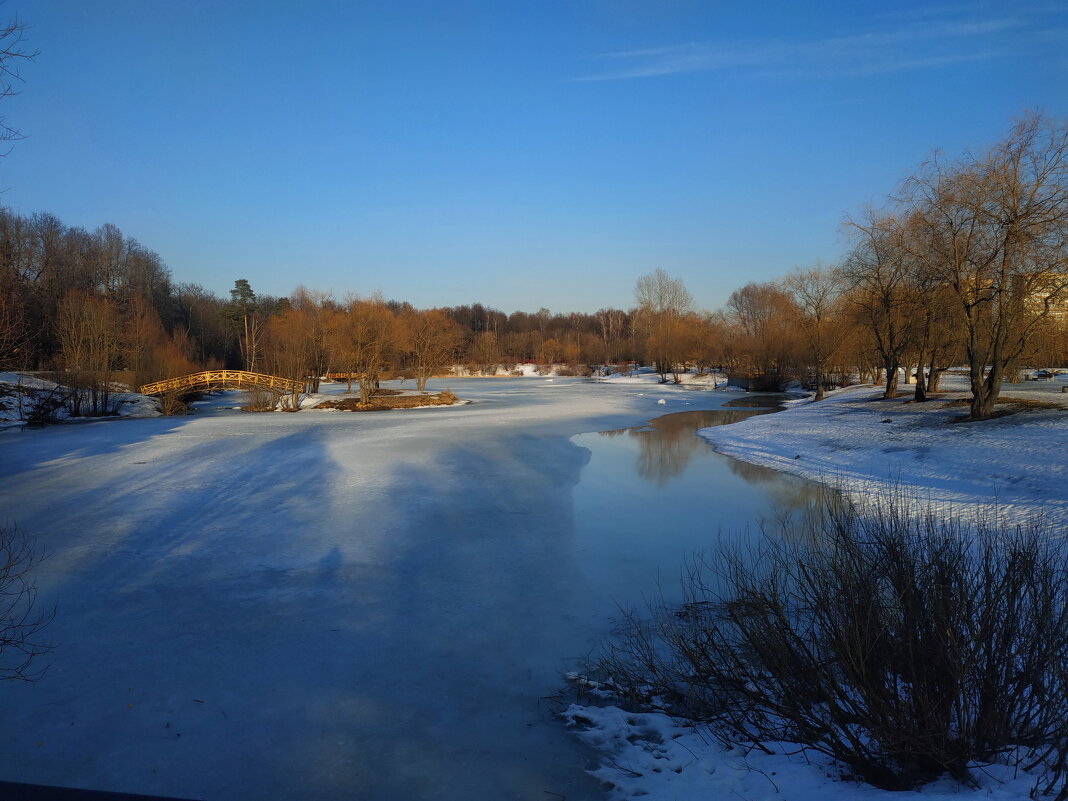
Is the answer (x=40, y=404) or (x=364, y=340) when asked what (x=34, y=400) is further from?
(x=364, y=340)

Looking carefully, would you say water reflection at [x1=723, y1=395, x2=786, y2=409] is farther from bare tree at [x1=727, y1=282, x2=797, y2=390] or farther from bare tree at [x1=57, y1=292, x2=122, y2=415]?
bare tree at [x1=57, y1=292, x2=122, y2=415]

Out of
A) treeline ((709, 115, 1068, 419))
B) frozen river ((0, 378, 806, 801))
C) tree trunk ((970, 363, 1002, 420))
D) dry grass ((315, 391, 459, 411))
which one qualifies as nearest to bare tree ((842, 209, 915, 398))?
treeline ((709, 115, 1068, 419))

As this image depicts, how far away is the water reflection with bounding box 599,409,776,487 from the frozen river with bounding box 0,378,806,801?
0.40 m

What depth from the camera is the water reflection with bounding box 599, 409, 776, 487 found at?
47.8 feet

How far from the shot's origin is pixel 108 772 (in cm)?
369

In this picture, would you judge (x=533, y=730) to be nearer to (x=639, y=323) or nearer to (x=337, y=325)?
(x=337, y=325)

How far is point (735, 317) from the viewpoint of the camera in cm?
7300

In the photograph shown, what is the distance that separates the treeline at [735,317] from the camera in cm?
1478

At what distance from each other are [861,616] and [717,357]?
63138mm

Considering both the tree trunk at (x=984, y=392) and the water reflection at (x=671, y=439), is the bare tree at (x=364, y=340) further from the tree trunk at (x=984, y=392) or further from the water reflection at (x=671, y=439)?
the tree trunk at (x=984, y=392)

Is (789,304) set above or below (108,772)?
above

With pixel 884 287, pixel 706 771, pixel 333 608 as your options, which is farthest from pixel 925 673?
pixel 884 287

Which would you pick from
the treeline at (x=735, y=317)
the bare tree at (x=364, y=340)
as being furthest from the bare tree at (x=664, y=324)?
the bare tree at (x=364, y=340)

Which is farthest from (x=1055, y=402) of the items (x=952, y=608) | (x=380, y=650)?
(x=380, y=650)
